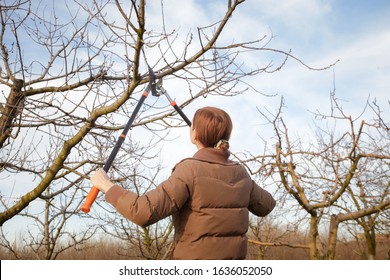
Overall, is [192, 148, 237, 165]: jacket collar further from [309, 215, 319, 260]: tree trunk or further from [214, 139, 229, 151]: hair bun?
[309, 215, 319, 260]: tree trunk

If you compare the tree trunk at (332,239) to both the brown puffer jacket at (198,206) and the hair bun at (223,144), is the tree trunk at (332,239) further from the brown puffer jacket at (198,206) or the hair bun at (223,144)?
the hair bun at (223,144)

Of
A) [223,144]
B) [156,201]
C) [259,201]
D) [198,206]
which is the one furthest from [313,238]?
[156,201]

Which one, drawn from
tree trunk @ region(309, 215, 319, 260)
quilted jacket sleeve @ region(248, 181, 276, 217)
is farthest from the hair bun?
tree trunk @ region(309, 215, 319, 260)

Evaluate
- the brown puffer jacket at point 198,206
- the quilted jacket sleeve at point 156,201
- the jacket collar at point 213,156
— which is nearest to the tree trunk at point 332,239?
the brown puffer jacket at point 198,206

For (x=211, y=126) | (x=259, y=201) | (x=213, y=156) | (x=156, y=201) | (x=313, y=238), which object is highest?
(x=313, y=238)

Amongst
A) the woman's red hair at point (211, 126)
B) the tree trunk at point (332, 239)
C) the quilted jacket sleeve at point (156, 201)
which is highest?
the tree trunk at point (332, 239)

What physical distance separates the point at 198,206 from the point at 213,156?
1.06ft

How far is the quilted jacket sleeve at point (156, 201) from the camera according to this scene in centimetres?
226

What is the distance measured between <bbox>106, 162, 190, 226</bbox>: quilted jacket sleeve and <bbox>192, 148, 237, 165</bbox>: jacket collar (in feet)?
0.48

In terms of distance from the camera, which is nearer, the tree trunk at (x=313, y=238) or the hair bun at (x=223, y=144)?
the hair bun at (x=223, y=144)

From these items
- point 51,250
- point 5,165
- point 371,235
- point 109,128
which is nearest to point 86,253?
point 51,250

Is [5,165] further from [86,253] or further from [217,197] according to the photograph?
[86,253]

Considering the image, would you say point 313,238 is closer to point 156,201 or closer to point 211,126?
point 211,126

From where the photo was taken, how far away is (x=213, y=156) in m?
2.49
